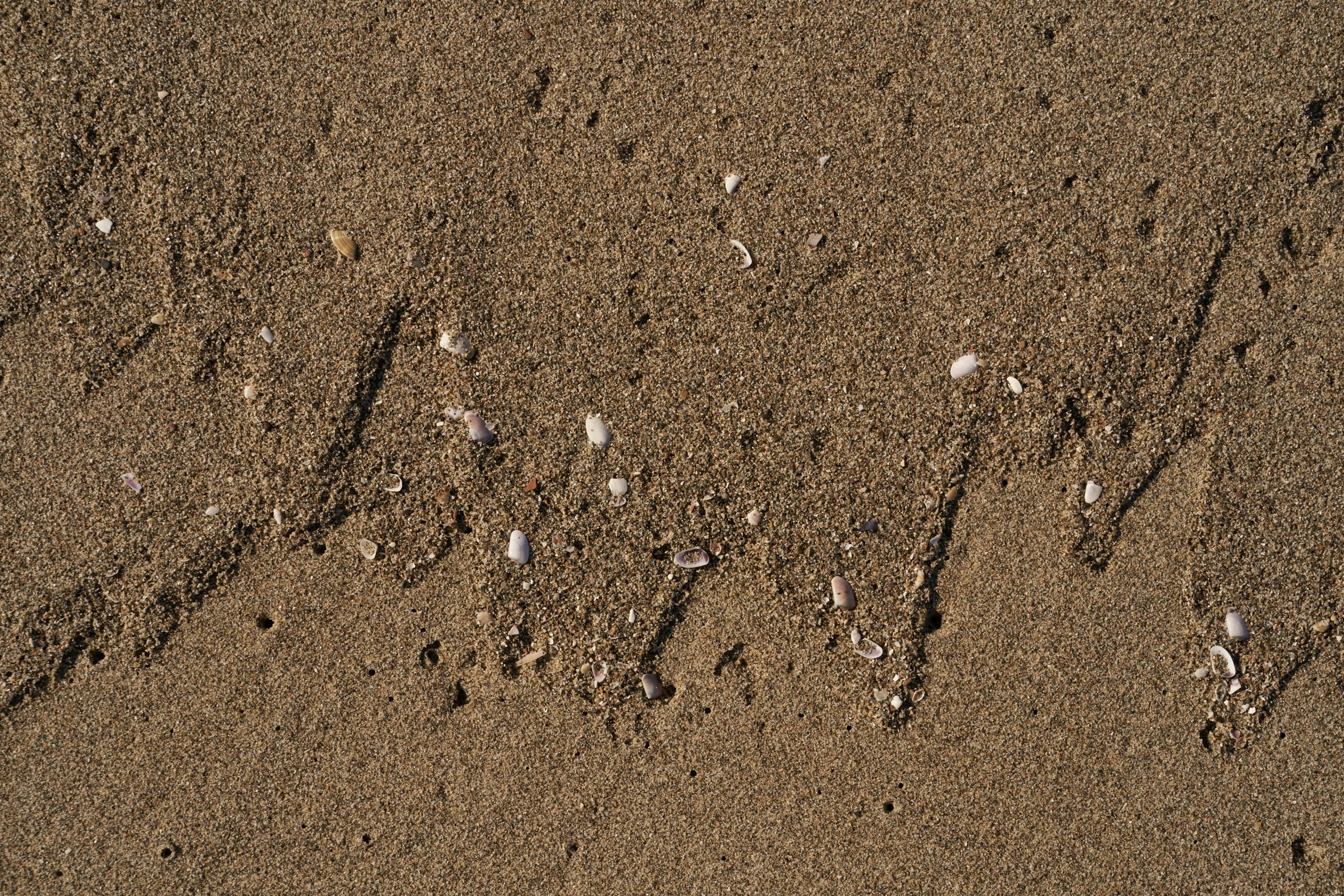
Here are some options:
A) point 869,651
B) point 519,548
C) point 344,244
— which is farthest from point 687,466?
point 344,244

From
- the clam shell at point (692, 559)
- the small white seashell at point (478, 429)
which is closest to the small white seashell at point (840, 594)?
the clam shell at point (692, 559)

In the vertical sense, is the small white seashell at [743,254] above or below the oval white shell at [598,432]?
above

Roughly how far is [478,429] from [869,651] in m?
1.11

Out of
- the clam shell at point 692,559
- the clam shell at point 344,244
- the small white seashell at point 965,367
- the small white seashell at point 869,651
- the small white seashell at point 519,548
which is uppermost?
the small white seashell at point 965,367

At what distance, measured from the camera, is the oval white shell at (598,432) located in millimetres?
2084

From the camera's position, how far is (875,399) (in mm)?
2082

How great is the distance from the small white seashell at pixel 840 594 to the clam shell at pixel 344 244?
56.9 inches

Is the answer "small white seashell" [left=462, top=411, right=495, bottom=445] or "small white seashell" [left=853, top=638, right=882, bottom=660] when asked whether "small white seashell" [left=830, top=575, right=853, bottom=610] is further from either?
"small white seashell" [left=462, top=411, right=495, bottom=445]

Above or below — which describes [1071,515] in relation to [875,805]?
above

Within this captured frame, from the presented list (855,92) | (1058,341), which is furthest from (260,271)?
(1058,341)

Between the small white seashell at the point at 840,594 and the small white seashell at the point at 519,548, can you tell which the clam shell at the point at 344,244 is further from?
the small white seashell at the point at 840,594

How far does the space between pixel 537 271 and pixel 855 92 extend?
92cm

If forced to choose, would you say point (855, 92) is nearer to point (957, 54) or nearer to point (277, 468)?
point (957, 54)

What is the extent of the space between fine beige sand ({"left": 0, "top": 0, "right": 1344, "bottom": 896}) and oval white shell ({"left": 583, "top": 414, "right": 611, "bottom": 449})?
0.06ft
